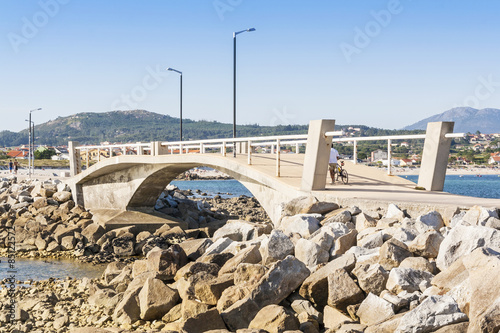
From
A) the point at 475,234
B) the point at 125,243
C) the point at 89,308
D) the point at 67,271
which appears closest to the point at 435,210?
the point at 475,234

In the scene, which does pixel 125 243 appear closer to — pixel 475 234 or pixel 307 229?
pixel 307 229

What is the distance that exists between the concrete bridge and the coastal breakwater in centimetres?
101

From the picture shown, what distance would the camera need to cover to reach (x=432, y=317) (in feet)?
20.4

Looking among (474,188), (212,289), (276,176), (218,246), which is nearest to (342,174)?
(276,176)

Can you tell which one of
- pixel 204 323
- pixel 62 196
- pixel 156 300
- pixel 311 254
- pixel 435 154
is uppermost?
pixel 435 154

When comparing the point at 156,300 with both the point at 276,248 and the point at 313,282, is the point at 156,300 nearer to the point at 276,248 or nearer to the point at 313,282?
the point at 276,248

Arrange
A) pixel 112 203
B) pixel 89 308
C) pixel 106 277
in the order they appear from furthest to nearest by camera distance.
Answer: pixel 112 203
pixel 106 277
pixel 89 308

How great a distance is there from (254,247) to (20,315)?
5.33 meters

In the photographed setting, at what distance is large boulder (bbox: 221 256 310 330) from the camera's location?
26.8 ft

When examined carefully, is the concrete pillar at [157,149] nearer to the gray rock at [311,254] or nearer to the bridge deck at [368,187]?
the bridge deck at [368,187]

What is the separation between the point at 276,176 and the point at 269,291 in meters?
7.63

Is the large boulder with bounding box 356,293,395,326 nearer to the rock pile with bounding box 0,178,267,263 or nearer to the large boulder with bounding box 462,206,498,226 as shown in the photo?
the large boulder with bounding box 462,206,498,226

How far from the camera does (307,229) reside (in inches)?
436

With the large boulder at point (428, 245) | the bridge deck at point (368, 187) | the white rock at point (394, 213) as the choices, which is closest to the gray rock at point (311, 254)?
the large boulder at point (428, 245)
